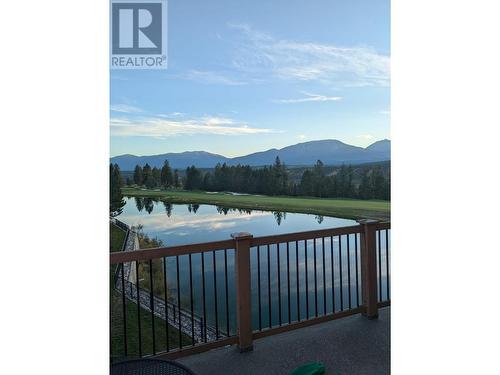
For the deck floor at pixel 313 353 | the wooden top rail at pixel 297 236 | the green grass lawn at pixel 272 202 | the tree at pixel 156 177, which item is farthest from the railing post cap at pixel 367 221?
the tree at pixel 156 177

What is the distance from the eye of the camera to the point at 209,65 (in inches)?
474

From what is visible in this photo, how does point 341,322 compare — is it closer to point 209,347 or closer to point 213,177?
point 209,347

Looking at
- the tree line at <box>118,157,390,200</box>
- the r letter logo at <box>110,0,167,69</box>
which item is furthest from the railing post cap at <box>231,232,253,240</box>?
the tree line at <box>118,157,390,200</box>

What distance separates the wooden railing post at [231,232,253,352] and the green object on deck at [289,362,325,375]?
510mm

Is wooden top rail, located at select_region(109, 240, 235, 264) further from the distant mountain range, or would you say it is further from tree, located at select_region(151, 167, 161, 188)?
tree, located at select_region(151, 167, 161, 188)

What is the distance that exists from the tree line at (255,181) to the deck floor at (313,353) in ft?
20.9

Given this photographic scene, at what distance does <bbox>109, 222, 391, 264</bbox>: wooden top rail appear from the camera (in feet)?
8.01

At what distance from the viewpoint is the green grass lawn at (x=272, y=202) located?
31.7ft

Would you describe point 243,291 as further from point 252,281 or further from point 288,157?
point 288,157
